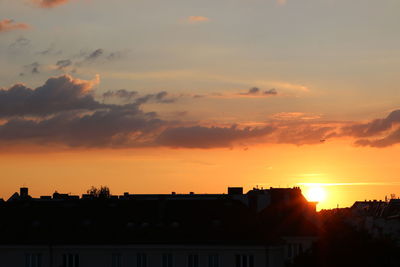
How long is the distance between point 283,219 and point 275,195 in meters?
14.0

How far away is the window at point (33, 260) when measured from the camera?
103562 millimetres

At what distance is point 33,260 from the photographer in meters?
104

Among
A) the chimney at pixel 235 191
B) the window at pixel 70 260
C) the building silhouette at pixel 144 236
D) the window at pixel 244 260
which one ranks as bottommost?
the window at pixel 244 260

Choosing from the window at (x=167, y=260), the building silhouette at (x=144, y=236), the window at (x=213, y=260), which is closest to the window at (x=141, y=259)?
the building silhouette at (x=144, y=236)

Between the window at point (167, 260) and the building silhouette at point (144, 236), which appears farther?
the window at point (167, 260)

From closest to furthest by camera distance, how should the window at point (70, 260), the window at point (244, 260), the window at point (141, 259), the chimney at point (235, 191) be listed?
1. the window at point (244, 260)
2. the window at point (141, 259)
3. the window at point (70, 260)
4. the chimney at point (235, 191)

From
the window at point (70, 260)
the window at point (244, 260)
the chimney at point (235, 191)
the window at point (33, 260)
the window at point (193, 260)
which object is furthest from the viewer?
the chimney at point (235, 191)

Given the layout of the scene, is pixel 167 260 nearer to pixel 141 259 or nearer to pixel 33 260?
pixel 141 259

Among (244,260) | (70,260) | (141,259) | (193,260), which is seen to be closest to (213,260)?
(193,260)

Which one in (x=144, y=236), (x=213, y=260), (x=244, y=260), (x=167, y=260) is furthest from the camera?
(x=144, y=236)

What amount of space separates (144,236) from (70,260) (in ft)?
25.4

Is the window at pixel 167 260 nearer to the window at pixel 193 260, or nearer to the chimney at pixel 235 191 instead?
the window at pixel 193 260

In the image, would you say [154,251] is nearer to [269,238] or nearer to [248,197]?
[269,238]

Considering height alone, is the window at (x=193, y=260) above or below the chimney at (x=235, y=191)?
below
